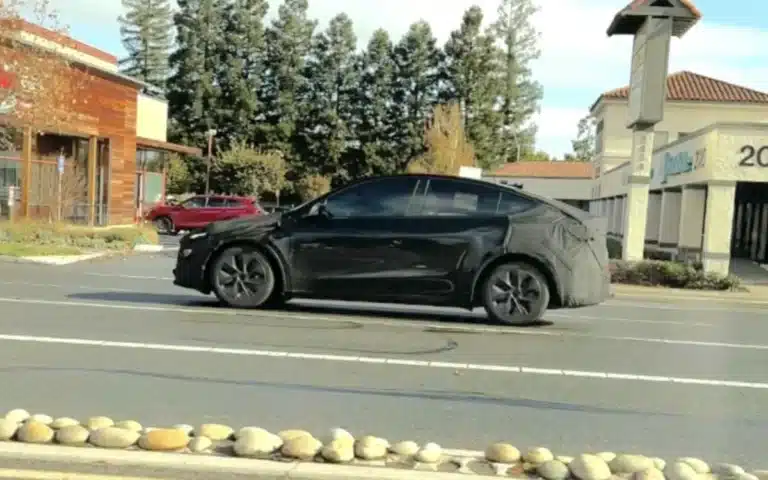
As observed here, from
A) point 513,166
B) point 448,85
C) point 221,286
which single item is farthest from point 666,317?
point 448,85

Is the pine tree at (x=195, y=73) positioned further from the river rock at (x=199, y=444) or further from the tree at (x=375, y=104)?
the river rock at (x=199, y=444)

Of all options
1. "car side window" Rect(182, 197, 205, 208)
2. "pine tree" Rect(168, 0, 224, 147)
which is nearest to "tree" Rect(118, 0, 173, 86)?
"pine tree" Rect(168, 0, 224, 147)

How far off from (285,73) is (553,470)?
2625 inches

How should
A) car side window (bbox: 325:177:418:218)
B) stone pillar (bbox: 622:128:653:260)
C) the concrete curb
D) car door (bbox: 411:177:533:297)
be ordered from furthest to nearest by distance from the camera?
stone pillar (bbox: 622:128:653:260) < car side window (bbox: 325:177:418:218) < car door (bbox: 411:177:533:297) < the concrete curb

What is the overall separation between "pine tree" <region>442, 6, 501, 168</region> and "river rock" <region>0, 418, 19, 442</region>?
214 feet

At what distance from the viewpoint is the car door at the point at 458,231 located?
994 cm

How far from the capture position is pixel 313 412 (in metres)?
6.02

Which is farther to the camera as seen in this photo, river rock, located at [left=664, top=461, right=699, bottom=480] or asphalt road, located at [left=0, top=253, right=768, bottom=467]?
asphalt road, located at [left=0, top=253, right=768, bottom=467]

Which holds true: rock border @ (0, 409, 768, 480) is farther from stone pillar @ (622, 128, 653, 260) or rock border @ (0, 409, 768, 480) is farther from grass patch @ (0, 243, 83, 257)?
stone pillar @ (622, 128, 653, 260)

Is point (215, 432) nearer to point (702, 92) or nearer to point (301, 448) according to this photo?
point (301, 448)

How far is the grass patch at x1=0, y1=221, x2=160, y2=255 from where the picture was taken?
69.3ft

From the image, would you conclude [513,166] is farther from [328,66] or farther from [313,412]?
→ [313,412]

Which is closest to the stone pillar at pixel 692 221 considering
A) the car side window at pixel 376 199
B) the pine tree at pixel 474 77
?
the car side window at pixel 376 199

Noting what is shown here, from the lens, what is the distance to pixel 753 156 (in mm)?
23781
